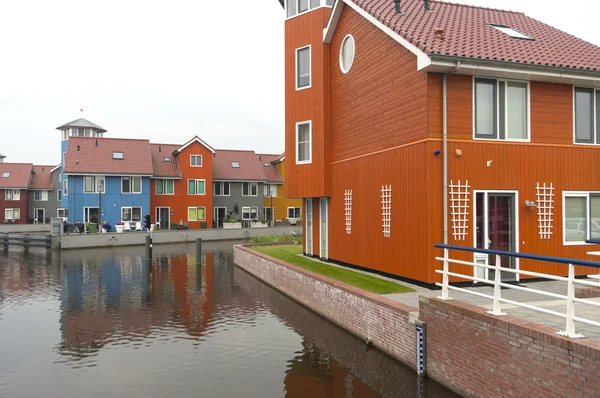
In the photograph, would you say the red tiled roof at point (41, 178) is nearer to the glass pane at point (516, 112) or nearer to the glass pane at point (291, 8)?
the glass pane at point (291, 8)

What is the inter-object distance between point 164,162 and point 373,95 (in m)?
38.1

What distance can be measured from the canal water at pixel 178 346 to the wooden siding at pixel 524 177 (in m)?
3.96

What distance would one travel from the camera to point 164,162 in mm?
50500

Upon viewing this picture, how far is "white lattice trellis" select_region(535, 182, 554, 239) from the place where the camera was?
1389 centimetres

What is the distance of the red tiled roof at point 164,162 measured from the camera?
49344 millimetres

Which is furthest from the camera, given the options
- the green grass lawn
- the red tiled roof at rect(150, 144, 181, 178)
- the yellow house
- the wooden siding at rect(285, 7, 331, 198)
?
the yellow house

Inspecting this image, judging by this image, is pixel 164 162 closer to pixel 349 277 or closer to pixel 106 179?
pixel 106 179

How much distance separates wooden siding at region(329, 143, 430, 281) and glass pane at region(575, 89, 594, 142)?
17.3 feet

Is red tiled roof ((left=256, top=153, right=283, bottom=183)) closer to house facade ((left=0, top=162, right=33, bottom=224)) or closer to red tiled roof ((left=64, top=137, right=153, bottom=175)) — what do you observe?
red tiled roof ((left=64, top=137, right=153, bottom=175))

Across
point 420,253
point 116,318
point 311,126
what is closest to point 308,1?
point 311,126

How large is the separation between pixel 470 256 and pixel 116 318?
1064cm

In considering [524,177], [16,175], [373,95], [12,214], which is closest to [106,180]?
[12,214]

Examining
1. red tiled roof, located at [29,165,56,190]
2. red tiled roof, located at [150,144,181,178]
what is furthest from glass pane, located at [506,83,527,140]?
red tiled roof, located at [29,165,56,190]

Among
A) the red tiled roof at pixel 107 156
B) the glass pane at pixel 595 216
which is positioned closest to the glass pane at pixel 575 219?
the glass pane at pixel 595 216
